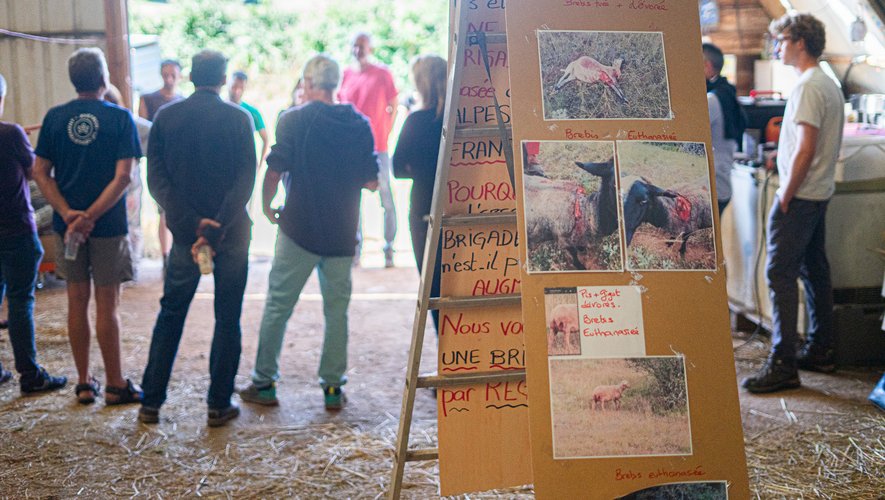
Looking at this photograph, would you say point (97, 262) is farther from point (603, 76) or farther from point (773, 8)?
point (773, 8)

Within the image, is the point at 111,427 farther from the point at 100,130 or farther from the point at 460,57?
the point at 460,57

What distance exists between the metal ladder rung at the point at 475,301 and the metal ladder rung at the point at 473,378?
0.21m

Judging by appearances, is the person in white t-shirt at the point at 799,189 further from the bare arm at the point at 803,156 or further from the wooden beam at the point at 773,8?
the wooden beam at the point at 773,8

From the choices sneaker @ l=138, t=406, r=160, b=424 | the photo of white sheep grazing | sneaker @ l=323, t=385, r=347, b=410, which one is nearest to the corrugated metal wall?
sneaker @ l=138, t=406, r=160, b=424

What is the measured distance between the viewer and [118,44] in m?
6.24

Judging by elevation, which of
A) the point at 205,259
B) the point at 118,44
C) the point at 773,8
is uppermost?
the point at 773,8

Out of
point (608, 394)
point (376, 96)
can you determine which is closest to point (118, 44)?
point (376, 96)

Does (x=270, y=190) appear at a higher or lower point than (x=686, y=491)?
higher

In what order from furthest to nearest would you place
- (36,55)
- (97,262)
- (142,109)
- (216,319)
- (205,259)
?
(142,109) < (36,55) < (97,262) < (216,319) < (205,259)

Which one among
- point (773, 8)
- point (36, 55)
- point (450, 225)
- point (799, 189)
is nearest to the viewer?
point (450, 225)

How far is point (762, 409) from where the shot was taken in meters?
3.94

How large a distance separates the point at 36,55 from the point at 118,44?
2.44ft

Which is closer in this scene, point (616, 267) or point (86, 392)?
point (616, 267)

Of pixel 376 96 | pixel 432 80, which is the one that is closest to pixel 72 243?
pixel 432 80
